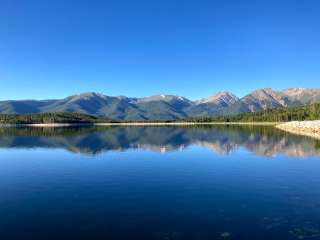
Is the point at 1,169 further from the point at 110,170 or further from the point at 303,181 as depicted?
the point at 303,181

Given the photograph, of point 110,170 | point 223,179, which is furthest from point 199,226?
point 110,170

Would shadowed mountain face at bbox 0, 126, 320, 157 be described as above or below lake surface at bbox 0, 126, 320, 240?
above

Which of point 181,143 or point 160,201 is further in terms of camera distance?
point 181,143

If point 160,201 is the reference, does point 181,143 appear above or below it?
above

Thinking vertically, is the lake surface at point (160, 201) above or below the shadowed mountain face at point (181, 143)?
below

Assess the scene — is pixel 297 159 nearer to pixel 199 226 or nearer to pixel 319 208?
pixel 319 208

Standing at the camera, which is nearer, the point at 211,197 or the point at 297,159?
the point at 211,197

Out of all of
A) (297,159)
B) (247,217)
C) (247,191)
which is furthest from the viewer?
(297,159)

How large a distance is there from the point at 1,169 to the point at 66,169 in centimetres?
959

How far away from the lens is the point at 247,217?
84.2 feet

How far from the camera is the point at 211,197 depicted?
32.2 m

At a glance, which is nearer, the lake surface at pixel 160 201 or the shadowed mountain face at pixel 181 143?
the lake surface at pixel 160 201

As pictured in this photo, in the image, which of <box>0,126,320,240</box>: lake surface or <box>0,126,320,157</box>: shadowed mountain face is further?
<box>0,126,320,157</box>: shadowed mountain face

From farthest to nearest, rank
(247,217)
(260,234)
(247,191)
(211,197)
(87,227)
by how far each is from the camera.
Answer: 1. (247,191)
2. (211,197)
3. (247,217)
4. (87,227)
5. (260,234)
